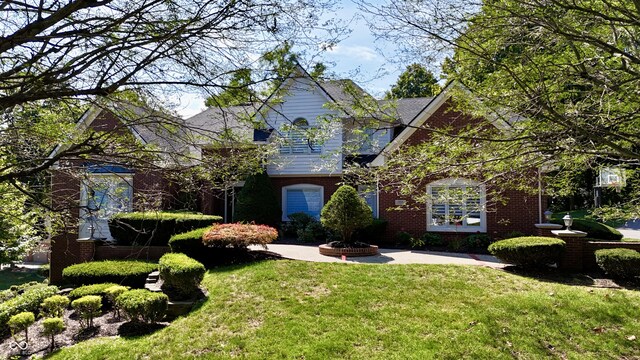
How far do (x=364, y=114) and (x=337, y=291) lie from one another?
461 centimetres

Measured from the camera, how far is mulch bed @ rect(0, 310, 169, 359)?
7.71m

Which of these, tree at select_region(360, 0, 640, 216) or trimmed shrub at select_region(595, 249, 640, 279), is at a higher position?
tree at select_region(360, 0, 640, 216)

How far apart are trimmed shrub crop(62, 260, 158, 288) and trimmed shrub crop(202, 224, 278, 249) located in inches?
72.2

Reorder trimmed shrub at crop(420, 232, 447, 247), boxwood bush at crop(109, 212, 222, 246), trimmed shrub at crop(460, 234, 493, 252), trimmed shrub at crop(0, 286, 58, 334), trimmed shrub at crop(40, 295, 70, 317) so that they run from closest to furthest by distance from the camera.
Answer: trimmed shrub at crop(40, 295, 70, 317) < trimmed shrub at crop(0, 286, 58, 334) < boxwood bush at crop(109, 212, 222, 246) < trimmed shrub at crop(460, 234, 493, 252) < trimmed shrub at crop(420, 232, 447, 247)

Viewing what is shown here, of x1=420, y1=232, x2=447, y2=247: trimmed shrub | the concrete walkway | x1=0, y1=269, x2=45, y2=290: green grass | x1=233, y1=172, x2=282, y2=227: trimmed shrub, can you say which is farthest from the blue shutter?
x1=0, y1=269, x2=45, y2=290: green grass

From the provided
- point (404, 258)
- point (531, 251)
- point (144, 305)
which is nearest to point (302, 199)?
point (404, 258)

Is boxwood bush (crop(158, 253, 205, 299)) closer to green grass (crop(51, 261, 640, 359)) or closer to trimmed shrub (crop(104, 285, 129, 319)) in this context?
green grass (crop(51, 261, 640, 359))

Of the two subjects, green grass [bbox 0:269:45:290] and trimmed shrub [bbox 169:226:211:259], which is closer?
trimmed shrub [bbox 169:226:211:259]

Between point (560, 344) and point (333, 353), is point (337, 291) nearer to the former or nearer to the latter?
point (333, 353)

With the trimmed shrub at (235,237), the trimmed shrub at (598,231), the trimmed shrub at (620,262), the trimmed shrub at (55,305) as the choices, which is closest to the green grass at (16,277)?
the trimmed shrub at (55,305)

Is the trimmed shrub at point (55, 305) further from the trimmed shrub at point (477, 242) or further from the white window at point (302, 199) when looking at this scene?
the trimmed shrub at point (477, 242)

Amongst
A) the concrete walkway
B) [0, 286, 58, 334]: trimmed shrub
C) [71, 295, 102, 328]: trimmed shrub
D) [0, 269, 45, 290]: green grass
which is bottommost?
[0, 269, 45, 290]: green grass

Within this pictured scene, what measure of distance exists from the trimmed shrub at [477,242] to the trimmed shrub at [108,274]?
→ 10154 millimetres

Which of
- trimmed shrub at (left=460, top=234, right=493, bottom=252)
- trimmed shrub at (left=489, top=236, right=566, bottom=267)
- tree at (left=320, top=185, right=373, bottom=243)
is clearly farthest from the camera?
trimmed shrub at (left=460, top=234, right=493, bottom=252)
